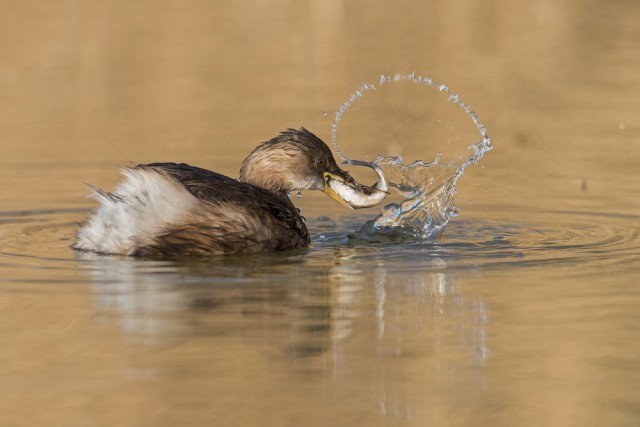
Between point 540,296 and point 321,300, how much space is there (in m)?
1.15

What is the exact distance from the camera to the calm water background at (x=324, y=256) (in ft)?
18.9

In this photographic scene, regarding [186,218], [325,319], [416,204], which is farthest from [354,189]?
[325,319]

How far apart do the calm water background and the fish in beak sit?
0.28 metres

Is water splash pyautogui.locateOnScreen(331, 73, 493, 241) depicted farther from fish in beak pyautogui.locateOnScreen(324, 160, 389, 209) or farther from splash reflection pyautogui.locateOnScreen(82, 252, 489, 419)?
splash reflection pyautogui.locateOnScreen(82, 252, 489, 419)

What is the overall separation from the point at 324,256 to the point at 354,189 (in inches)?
40.7

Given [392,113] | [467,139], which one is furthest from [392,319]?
[392,113]

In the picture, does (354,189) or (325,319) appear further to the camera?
(354,189)

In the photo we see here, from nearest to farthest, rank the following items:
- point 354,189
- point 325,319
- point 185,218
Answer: point 325,319
point 185,218
point 354,189

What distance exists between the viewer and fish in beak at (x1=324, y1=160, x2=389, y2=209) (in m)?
9.70

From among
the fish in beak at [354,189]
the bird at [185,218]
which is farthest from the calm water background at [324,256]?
the fish in beak at [354,189]

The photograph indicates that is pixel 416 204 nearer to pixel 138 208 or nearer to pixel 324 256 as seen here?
pixel 324 256

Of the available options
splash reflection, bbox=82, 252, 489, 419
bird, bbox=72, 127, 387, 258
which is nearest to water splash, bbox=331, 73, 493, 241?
bird, bbox=72, 127, 387, 258

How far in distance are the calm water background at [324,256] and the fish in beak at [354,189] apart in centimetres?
28

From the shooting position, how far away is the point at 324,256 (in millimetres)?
8859
